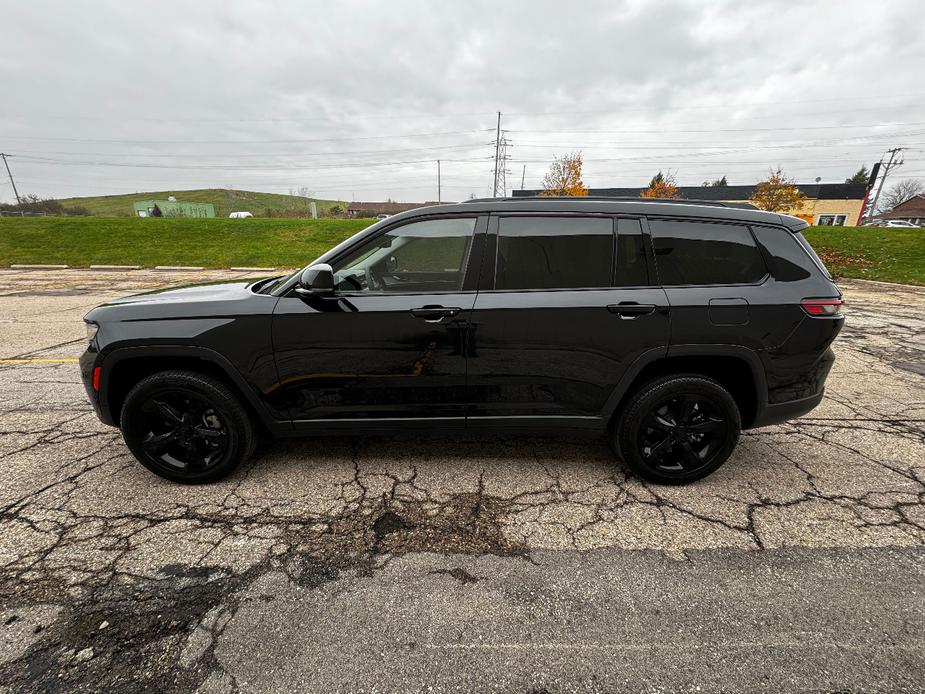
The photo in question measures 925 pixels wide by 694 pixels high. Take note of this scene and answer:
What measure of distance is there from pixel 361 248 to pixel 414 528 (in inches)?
67.1

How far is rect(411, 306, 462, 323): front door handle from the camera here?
2.53 m

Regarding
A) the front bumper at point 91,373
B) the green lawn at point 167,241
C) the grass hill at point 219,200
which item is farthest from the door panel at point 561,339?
the grass hill at point 219,200

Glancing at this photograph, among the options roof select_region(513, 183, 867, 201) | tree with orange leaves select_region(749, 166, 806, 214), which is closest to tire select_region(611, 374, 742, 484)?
tree with orange leaves select_region(749, 166, 806, 214)

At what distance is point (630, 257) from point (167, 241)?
2506cm

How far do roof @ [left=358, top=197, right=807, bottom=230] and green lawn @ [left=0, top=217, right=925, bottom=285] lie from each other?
15.2 m

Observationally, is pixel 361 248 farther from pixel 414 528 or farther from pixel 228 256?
pixel 228 256

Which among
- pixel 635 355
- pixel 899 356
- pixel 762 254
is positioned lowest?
pixel 899 356

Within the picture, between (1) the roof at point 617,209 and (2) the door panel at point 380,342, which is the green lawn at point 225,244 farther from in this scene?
(2) the door panel at point 380,342

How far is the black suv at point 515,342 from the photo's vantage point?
8.36 ft

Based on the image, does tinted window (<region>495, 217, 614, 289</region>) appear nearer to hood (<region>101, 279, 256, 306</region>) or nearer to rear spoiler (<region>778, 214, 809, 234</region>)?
rear spoiler (<region>778, 214, 809, 234</region>)

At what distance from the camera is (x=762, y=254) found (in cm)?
262

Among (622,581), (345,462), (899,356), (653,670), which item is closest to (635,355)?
(622,581)

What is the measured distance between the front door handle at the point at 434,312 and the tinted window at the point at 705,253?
1299 millimetres

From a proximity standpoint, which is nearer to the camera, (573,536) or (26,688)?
(26,688)
